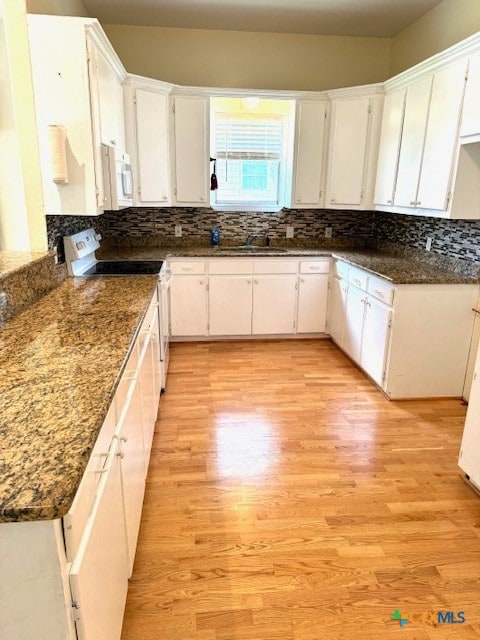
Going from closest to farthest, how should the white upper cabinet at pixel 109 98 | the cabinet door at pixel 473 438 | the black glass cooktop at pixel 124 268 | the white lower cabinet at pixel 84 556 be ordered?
the white lower cabinet at pixel 84 556 → the cabinet door at pixel 473 438 → the white upper cabinet at pixel 109 98 → the black glass cooktop at pixel 124 268

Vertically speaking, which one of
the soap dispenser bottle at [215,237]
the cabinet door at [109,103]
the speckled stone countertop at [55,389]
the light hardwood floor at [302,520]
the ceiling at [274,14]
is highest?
the ceiling at [274,14]

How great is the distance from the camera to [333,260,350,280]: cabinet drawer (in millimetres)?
3775

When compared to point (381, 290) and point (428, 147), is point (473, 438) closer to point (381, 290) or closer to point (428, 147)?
point (381, 290)

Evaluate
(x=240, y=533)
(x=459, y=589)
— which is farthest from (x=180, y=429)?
(x=459, y=589)

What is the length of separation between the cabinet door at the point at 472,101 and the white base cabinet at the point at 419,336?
3.21ft

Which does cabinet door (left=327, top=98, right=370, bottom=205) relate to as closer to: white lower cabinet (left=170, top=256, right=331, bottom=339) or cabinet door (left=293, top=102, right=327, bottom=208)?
cabinet door (left=293, top=102, right=327, bottom=208)

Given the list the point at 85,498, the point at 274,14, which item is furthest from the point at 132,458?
the point at 274,14

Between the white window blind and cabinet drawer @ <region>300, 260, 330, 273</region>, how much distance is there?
2.85 ft

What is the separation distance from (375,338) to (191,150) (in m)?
2.35

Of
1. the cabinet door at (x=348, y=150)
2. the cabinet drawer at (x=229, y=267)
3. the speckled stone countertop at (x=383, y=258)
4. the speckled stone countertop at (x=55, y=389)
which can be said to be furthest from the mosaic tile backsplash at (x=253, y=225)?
the speckled stone countertop at (x=55, y=389)

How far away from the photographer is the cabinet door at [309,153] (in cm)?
394

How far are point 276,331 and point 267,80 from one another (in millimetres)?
2411

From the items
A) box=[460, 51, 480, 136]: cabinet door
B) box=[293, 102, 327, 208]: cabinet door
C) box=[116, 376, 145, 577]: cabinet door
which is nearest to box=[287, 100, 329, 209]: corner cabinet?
box=[293, 102, 327, 208]: cabinet door

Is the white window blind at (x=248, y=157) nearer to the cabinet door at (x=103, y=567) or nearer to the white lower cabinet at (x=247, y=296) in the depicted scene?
the white lower cabinet at (x=247, y=296)
